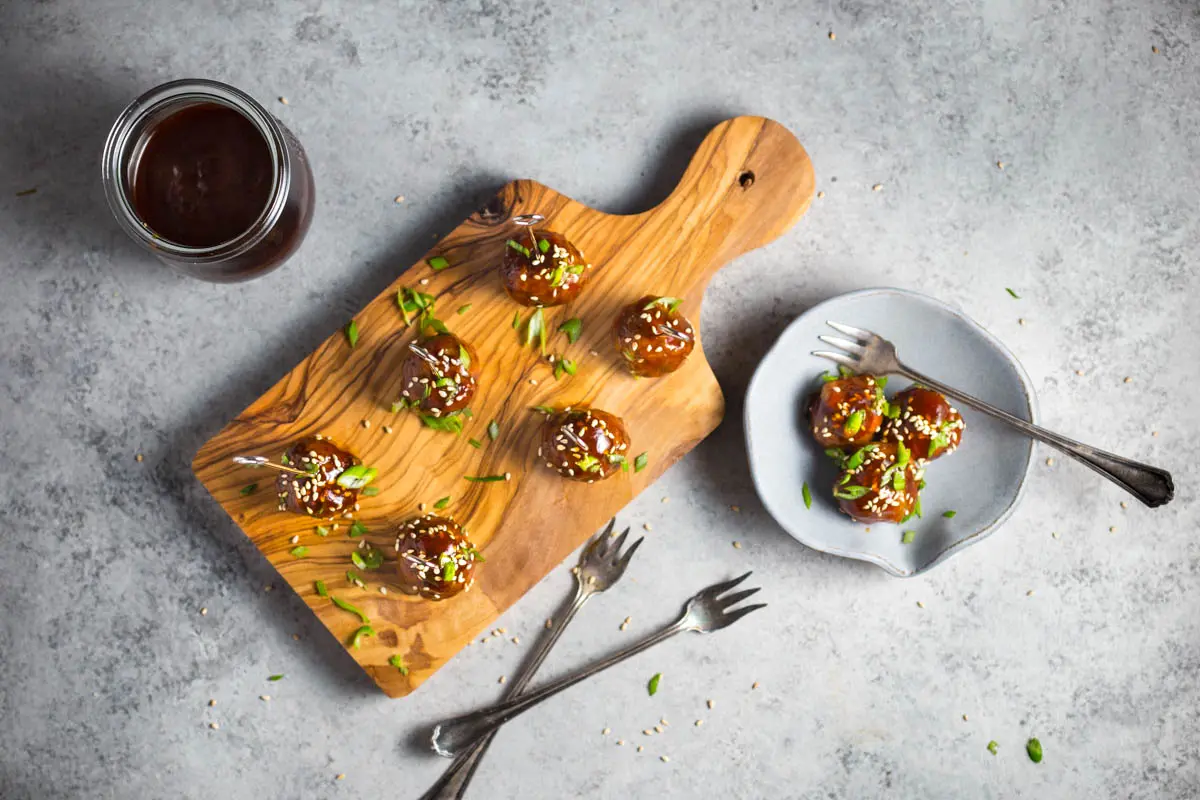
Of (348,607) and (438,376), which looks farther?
(348,607)

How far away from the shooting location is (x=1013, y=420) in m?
2.31

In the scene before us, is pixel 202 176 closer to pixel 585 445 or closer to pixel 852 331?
pixel 585 445

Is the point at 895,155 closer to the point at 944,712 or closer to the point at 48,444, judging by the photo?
the point at 944,712

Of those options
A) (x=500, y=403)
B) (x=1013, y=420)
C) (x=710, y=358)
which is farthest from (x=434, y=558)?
(x=1013, y=420)

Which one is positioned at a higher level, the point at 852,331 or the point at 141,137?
the point at 141,137

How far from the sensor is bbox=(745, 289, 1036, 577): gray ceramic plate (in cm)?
233

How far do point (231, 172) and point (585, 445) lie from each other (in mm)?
1114

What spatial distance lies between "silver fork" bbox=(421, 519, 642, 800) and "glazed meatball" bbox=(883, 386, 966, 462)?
31.4 inches

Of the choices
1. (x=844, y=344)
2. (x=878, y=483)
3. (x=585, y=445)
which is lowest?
(x=878, y=483)

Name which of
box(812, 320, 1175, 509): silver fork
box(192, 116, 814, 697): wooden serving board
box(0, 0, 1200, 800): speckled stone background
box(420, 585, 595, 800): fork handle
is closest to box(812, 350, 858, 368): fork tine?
box(812, 320, 1175, 509): silver fork

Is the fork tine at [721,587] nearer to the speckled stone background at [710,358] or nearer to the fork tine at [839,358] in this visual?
the speckled stone background at [710,358]

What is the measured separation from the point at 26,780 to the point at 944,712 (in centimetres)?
267

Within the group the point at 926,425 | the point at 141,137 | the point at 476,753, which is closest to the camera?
the point at 141,137

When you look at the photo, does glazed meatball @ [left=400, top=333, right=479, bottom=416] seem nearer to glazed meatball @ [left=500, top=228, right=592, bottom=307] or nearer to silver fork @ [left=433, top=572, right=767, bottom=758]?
glazed meatball @ [left=500, top=228, right=592, bottom=307]
